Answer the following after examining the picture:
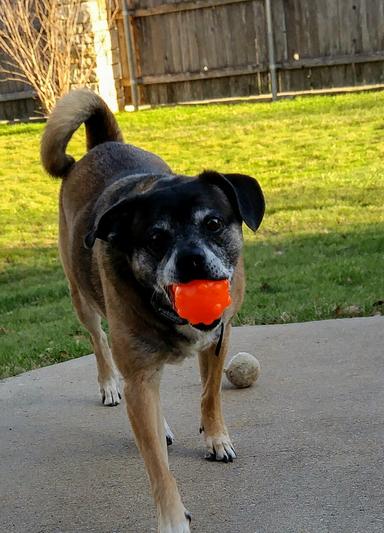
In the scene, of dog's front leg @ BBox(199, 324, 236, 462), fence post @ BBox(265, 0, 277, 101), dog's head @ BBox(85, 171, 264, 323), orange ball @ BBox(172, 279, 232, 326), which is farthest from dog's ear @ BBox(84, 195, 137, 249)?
fence post @ BBox(265, 0, 277, 101)

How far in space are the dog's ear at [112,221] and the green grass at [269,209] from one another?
101 inches

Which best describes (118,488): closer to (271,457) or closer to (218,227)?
(271,457)

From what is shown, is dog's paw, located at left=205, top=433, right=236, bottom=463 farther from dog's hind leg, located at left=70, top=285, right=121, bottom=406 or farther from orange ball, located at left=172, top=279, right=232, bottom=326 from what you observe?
dog's hind leg, located at left=70, top=285, right=121, bottom=406

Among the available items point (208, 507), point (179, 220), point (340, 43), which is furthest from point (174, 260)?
point (340, 43)

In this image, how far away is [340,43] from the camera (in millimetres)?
15500

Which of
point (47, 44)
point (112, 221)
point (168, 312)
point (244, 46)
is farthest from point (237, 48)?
point (168, 312)

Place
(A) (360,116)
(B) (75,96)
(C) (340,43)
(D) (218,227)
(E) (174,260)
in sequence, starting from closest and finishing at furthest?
(E) (174,260), (D) (218,227), (B) (75,96), (A) (360,116), (C) (340,43)

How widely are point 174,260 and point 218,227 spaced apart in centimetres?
32

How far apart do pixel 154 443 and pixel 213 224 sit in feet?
2.93

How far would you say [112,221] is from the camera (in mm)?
3668

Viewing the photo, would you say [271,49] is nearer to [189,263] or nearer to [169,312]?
[169,312]

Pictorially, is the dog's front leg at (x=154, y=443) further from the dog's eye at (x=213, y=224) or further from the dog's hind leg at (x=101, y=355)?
the dog's hind leg at (x=101, y=355)

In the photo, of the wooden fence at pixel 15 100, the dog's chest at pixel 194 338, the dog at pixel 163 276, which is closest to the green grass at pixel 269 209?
the wooden fence at pixel 15 100

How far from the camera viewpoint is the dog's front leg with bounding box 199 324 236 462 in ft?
13.5
